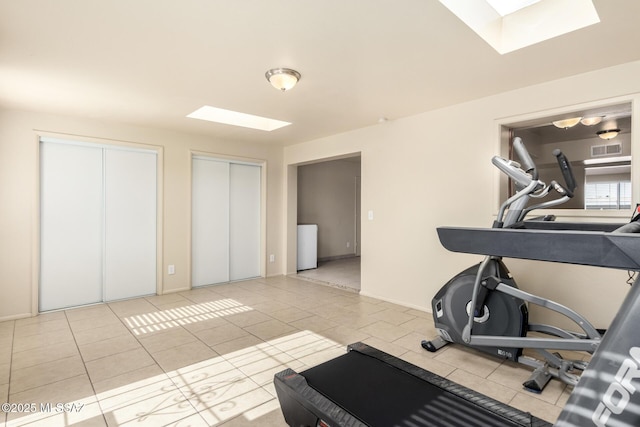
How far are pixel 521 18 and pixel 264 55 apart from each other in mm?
1761

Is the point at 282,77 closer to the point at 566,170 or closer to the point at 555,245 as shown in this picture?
the point at 566,170

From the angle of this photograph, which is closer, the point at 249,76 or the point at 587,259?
the point at 587,259

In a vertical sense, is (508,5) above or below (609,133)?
above

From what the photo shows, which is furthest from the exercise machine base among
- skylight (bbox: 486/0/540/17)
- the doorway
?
the doorway

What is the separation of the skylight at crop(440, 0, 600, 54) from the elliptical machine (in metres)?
0.72

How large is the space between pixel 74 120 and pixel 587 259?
4.78 meters

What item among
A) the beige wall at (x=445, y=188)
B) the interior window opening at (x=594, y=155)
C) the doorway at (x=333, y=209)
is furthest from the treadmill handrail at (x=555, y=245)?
the doorway at (x=333, y=209)

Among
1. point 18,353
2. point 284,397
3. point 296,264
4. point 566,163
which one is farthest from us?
point 296,264

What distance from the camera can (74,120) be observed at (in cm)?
379

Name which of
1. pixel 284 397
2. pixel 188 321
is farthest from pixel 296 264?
pixel 284 397

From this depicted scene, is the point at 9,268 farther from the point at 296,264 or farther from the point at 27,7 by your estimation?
the point at 296,264

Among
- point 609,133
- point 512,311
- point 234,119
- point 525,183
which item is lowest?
point 512,311

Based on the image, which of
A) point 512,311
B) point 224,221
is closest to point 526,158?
point 512,311

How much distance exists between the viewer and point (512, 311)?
2.37m
